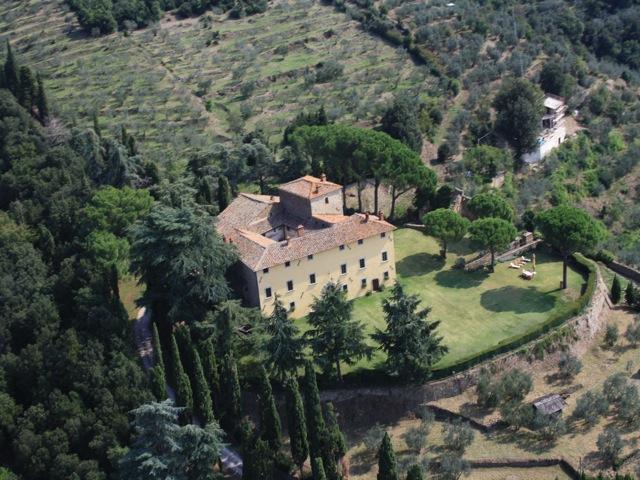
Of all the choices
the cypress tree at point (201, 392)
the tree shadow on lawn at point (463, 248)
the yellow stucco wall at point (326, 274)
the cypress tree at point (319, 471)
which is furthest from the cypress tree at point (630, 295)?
the cypress tree at point (201, 392)

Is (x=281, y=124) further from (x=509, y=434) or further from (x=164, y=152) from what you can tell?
(x=509, y=434)

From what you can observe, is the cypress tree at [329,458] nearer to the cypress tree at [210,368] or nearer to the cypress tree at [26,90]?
the cypress tree at [210,368]

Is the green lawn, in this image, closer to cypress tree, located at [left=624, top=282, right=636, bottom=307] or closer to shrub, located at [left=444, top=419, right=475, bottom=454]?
cypress tree, located at [left=624, top=282, right=636, bottom=307]

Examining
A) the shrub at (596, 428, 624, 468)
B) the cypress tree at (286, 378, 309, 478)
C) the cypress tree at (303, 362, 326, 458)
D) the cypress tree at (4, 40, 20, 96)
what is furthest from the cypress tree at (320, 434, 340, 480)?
the cypress tree at (4, 40, 20, 96)

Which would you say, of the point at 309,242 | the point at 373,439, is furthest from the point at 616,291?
the point at 373,439

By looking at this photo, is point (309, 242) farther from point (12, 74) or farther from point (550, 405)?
point (12, 74)
